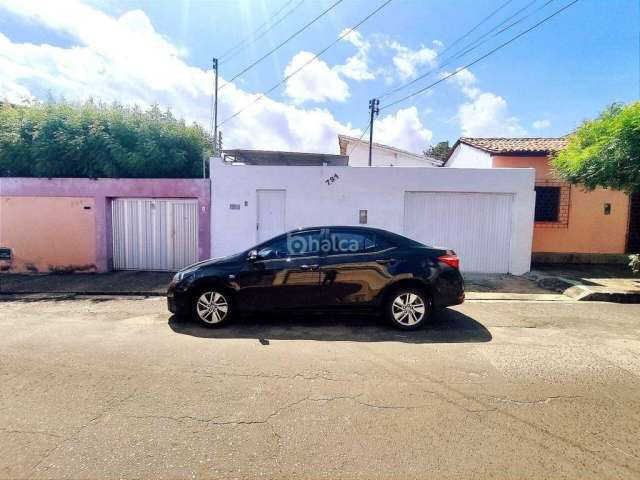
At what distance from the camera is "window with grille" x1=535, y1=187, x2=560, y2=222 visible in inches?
427

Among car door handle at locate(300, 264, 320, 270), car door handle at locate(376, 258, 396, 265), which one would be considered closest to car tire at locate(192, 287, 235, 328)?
car door handle at locate(300, 264, 320, 270)

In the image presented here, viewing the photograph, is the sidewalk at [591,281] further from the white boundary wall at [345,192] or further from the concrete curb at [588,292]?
the white boundary wall at [345,192]

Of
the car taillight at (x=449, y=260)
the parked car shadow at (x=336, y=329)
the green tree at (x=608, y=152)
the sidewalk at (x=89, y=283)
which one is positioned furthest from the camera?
the sidewalk at (x=89, y=283)

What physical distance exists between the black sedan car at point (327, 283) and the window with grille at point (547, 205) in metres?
7.87

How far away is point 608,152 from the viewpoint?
723 cm

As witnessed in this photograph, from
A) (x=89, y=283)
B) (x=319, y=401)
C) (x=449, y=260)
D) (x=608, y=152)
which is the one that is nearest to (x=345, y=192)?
(x=449, y=260)

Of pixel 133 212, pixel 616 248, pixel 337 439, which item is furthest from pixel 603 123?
pixel 133 212

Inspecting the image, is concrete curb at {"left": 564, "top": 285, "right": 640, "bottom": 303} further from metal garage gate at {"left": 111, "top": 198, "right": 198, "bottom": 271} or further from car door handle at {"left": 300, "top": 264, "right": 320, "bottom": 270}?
metal garage gate at {"left": 111, "top": 198, "right": 198, "bottom": 271}

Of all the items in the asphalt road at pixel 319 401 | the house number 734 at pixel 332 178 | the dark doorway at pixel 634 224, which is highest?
the house number 734 at pixel 332 178

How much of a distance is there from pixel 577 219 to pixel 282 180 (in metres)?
9.45

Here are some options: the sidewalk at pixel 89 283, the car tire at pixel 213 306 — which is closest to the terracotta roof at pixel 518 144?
the car tire at pixel 213 306

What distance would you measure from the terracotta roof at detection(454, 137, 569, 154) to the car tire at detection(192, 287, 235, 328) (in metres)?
10.3

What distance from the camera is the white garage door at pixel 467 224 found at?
884 cm

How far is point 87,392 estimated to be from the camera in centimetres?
313
